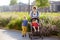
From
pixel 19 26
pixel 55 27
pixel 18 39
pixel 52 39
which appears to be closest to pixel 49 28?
pixel 55 27

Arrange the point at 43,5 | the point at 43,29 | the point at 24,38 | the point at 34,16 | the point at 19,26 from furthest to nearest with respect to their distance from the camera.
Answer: the point at 43,5, the point at 19,26, the point at 43,29, the point at 24,38, the point at 34,16

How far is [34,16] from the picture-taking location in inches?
409

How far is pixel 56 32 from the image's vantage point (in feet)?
39.7

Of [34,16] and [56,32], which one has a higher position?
[34,16]

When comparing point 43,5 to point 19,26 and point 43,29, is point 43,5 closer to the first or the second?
point 19,26

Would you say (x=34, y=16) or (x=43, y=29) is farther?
(x=43, y=29)

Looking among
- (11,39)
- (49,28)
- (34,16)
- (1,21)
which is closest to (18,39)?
(11,39)

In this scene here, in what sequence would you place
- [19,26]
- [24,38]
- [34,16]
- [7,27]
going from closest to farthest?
1. [34,16]
2. [24,38]
3. [19,26]
4. [7,27]

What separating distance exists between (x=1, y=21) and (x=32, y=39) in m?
6.72

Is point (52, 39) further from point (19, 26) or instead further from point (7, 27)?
point (7, 27)

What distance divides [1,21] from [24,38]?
613 cm

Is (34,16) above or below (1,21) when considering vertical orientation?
above

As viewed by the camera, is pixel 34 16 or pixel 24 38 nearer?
pixel 34 16

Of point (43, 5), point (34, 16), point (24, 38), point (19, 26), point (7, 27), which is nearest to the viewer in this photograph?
point (34, 16)
